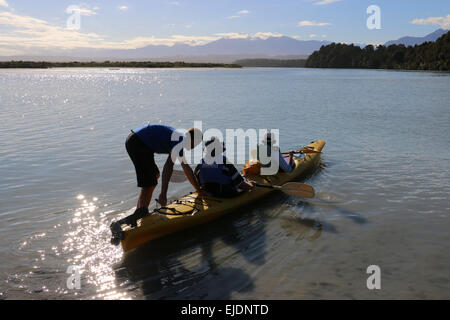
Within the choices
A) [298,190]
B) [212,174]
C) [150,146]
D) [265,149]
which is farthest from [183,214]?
[265,149]

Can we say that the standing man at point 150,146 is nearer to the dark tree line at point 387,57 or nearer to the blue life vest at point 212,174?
the blue life vest at point 212,174

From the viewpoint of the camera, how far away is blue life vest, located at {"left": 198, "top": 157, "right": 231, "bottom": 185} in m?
7.62

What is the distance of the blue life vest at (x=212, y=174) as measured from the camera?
300 inches

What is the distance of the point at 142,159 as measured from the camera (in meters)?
6.47

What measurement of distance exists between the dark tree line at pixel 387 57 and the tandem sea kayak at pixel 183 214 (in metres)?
104

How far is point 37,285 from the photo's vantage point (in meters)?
5.21

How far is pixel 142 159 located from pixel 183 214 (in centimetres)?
143

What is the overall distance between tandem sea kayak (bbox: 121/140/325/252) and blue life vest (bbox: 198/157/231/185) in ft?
1.35

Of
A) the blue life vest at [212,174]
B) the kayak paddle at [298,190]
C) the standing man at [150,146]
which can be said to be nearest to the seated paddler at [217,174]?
the blue life vest at [212,174]

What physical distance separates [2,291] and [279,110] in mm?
24019

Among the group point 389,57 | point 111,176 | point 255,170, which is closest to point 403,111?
point 255,170

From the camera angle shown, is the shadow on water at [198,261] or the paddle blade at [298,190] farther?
the paddle blade at [298,190]

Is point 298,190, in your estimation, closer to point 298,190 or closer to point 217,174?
point 298,190

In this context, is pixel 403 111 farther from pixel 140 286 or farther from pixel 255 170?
pixel 140 286
